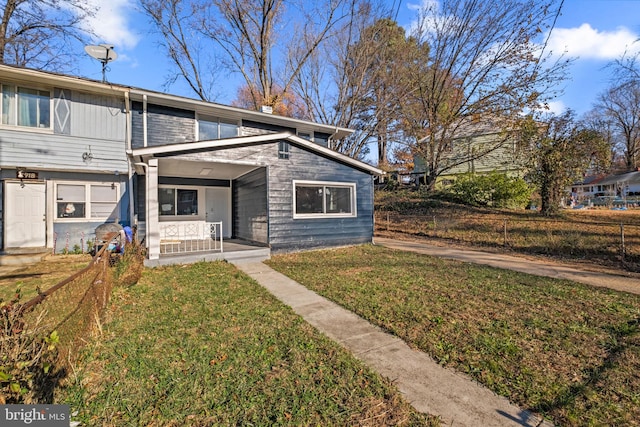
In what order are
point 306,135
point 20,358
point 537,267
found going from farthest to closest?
point 306,135, point 537,267, point 20,358

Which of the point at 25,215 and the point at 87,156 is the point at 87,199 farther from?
the point at 25,215

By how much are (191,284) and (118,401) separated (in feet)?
11.8

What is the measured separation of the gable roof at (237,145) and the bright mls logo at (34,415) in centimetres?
621

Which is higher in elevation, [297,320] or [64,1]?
[64,1]

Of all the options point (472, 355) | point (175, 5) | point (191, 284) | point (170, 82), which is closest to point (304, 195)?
point (191, 284)

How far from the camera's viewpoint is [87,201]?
948 centimetres

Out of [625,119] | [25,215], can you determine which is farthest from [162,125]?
[625,119]

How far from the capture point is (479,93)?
1772 centimetres

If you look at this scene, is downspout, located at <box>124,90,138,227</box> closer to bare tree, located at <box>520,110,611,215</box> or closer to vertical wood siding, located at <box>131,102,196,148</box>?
vertical wood siding, located at <box>131,102,196,148</box>

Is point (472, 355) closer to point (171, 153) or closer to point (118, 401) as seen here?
point (118, 401)

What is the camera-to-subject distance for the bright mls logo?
167cm

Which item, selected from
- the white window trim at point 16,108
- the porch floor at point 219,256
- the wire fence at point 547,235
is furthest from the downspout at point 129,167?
the wire fence at point 547,235

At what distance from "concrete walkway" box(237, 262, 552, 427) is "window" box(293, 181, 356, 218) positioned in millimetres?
5157

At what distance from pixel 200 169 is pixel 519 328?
923 centimetres
